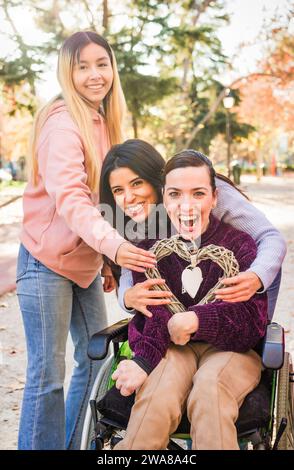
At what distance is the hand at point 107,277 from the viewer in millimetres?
2592

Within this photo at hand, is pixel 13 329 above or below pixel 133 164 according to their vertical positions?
below

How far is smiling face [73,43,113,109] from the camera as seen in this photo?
238cm

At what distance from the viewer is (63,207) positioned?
2.13 meters

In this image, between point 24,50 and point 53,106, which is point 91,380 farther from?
point 24,50

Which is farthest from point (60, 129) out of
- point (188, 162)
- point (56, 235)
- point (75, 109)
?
point (188, 162)

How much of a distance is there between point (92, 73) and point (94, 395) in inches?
48.5

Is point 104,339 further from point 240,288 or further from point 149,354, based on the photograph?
point 240,288

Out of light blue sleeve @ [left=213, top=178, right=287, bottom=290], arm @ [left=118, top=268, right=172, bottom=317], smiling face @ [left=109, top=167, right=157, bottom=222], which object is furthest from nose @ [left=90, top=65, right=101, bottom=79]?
arm @ [left=118, top=268, right=172, bottom=317]

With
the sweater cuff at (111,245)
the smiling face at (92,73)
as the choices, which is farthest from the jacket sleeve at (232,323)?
the smiling face at (92,73)

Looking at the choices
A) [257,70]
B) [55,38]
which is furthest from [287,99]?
[55,38]

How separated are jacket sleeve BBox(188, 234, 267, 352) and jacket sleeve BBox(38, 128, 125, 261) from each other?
38 centimetres

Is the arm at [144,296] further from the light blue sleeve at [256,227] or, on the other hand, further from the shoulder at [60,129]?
the shoulder at [60,129]

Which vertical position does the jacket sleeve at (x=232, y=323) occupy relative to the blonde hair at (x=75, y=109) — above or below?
below
